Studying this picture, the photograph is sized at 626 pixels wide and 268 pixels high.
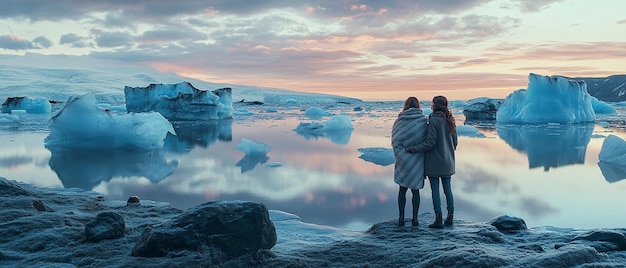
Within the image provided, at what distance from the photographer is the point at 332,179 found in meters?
7.79

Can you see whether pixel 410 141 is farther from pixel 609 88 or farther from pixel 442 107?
pixel 609 88

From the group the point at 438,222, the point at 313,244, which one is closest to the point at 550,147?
the point at 438,222

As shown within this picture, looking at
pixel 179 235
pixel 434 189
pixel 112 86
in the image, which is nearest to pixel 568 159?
pixel 434 189

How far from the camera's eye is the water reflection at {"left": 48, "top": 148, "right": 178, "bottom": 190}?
7.93 metres

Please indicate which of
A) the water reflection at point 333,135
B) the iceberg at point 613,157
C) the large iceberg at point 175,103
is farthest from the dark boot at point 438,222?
the large iceberg at point 175,103

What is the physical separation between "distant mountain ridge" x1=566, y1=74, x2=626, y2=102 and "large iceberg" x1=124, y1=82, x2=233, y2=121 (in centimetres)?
6748

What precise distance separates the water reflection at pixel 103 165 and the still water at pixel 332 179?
2 centimetres

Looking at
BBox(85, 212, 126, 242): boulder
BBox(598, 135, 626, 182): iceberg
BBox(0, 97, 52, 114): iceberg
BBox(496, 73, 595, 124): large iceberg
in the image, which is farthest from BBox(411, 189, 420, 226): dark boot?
BBox(0, 97, 52, 114): iceberg

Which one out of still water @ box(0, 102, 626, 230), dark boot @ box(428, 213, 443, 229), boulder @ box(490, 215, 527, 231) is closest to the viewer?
dark boot @ box(428, 213, 443, 229)

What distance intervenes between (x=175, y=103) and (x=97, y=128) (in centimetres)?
1394

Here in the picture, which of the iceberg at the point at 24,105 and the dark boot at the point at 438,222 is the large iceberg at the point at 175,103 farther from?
the dark boot at the point at 438,222

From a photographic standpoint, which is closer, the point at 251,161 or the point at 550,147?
the point at 251,161

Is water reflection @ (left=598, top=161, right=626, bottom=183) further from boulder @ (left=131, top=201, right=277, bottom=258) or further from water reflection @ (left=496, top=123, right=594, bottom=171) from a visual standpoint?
boulder @ (left=131, top=201, right=277, bottom=258)

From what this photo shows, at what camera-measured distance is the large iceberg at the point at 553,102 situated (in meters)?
21.2
